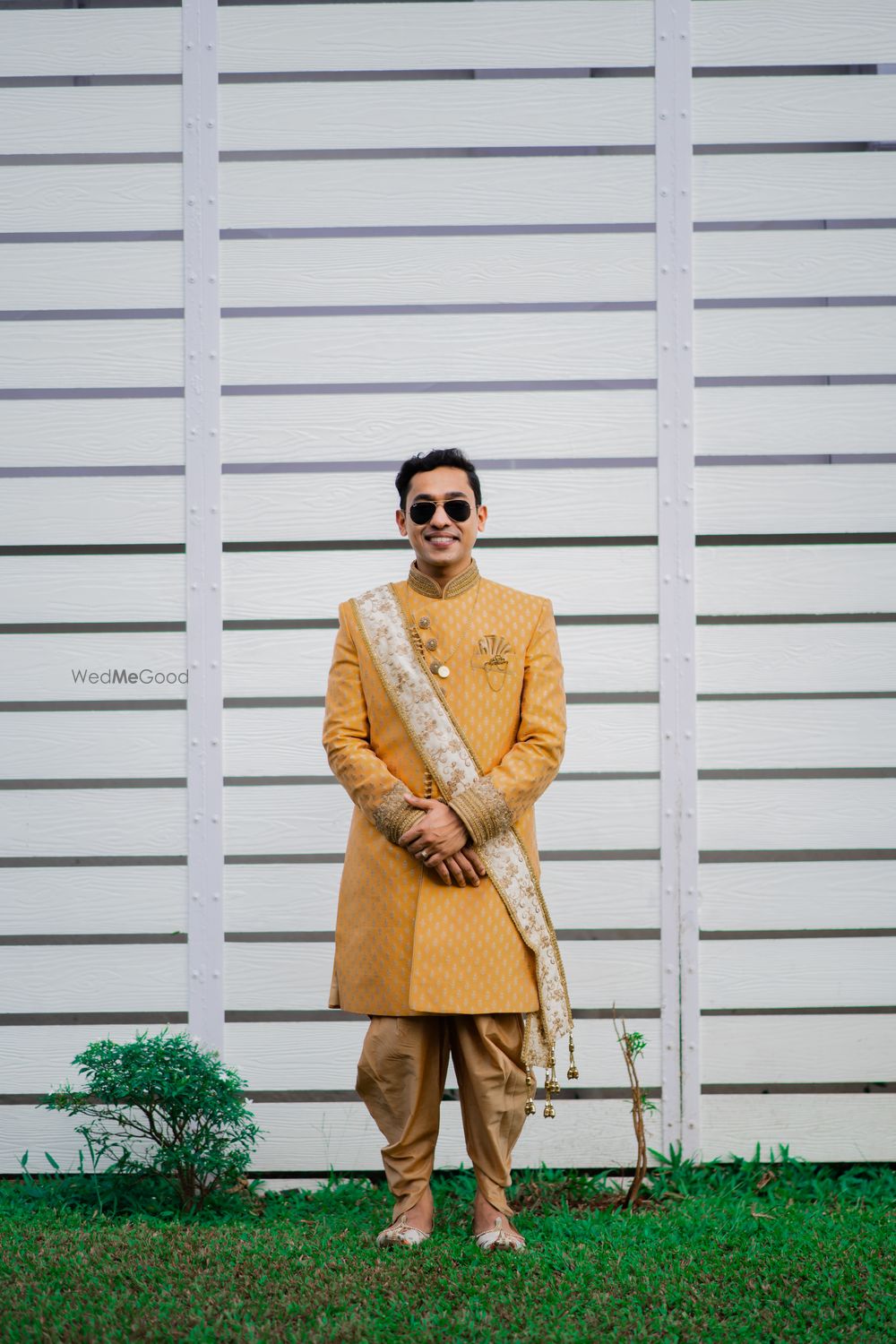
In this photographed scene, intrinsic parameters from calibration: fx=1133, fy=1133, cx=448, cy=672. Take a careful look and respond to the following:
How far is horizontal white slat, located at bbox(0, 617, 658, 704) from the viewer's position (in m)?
3.95

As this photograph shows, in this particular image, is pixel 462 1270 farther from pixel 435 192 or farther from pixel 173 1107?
pixel 435 192

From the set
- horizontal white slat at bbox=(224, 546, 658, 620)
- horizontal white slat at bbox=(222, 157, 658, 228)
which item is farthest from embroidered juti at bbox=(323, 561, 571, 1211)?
horizontal white slat at bbox=(222, 157, 658, 228)

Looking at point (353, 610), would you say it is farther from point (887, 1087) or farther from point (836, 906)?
point (887, 1087)

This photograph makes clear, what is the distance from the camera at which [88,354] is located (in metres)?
4.00

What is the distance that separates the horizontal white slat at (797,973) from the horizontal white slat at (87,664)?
6.89 ft

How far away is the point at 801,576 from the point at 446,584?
4.85 feet

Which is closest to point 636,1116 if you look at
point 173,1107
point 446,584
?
point 173,1107

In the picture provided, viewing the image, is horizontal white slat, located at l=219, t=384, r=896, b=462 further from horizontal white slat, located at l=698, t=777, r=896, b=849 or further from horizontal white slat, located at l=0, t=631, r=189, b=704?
horizontal white slat, located at l=698, t=777, r=896, b=849

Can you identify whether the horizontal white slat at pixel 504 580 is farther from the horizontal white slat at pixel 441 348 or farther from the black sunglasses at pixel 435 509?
the black sunglasses at pixel 435 509

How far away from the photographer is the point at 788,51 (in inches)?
157

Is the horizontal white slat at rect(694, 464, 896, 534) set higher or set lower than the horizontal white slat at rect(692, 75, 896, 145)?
lower

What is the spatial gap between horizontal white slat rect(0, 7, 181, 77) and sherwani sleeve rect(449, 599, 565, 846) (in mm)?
2483

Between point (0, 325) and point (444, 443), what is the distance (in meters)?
1.63

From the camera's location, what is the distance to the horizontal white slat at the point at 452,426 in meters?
3.97
